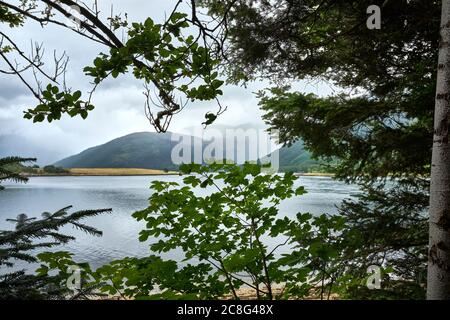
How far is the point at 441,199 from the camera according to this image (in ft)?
6.67

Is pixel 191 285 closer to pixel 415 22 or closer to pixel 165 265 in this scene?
pixel 165 265

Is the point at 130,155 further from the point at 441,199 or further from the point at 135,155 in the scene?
the point at 441,199

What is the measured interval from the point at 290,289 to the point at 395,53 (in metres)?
3.85

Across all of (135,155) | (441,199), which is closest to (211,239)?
(441,199)

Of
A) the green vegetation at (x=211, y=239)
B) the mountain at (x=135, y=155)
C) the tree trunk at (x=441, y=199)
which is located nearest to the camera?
the tree trunk at (x=441, y=199)

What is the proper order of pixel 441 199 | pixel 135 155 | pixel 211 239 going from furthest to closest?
pixel 135 155, pixel 211 239, pixel 441 199

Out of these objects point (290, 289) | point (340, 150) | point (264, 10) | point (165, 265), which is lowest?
point (290, 289)

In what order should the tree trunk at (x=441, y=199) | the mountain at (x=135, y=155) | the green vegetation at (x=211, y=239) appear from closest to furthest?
the tree trunk at (x=441, y=199) → the green vegetation at (x=211, y=239) → the mountain at (x=135, y=155)

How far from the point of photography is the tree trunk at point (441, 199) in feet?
6.57

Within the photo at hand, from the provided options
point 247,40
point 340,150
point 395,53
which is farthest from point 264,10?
point 340,150

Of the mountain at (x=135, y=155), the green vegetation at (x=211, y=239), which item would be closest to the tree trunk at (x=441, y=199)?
the green vegetation at (x=211, y=239)

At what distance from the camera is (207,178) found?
2.74 metres

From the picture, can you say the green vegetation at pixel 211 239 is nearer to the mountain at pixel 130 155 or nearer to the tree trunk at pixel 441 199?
the tree trunk at pixel 441 199

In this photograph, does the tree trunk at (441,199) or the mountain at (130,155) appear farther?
the mountain at (130,155)
